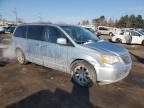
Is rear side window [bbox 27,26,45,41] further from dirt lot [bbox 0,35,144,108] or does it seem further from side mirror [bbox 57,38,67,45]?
dirt lot [bbox 0,35,144,108]

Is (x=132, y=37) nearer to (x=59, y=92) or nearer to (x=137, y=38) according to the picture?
(x=137, y=38)

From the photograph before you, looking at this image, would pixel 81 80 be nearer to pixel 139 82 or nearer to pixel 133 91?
pixel 133 91

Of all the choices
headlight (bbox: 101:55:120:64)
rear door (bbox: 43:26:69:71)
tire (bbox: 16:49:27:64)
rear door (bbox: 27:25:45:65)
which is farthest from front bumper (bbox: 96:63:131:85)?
tire (bbox: 16:49:27:64)

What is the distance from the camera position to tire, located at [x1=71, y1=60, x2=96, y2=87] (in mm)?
6656

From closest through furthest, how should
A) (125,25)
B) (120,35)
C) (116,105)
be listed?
(116,105)
(120,35)
(125,25)

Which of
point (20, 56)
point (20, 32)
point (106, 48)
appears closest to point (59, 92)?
point (106, 48)

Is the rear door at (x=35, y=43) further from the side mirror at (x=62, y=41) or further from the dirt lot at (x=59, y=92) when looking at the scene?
the side mirror at (x=62, y=41)

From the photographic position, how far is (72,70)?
7.19 metres

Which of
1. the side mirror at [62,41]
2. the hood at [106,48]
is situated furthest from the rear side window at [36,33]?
the hood at [106,48]

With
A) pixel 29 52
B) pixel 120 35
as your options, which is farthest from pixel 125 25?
pixel 29 52

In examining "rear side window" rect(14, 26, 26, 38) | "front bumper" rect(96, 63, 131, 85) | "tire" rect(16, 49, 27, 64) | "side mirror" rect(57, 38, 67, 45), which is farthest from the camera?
"tire" rect(16, 49, 27, 64)

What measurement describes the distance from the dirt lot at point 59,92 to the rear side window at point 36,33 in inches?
51.4

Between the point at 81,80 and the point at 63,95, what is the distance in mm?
997

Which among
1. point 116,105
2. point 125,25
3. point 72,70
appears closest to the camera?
point 116,105
